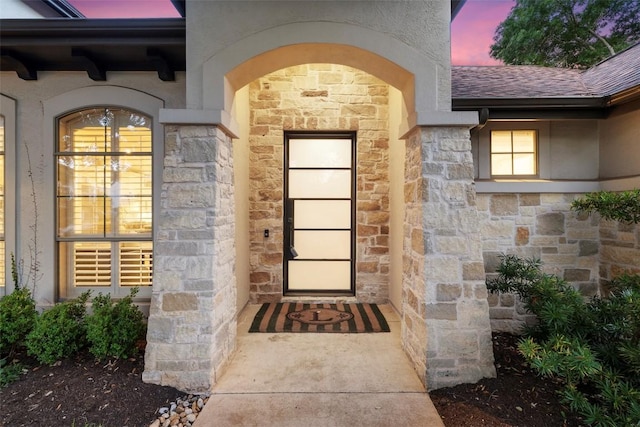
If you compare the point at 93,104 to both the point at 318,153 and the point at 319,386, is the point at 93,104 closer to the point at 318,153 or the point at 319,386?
the point at 318,153

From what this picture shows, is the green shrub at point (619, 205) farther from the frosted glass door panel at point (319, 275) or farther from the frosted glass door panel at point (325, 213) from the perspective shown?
the frosted glass door panel at point (319, 275)

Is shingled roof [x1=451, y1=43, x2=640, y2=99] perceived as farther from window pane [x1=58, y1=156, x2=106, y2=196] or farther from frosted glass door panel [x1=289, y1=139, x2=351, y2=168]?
window pane [x1=58, y1=156, x2=106, y2=196]

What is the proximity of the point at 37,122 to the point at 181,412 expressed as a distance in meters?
3.36

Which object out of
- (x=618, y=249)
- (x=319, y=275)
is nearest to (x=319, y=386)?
(x=319, y=275)

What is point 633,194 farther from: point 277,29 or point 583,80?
point 277,29

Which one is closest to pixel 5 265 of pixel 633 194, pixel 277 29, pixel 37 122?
pixel 37 122

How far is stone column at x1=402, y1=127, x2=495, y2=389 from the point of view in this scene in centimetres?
276

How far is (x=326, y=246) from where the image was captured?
508cm

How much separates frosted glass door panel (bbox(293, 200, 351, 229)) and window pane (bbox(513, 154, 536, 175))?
7.47 feet

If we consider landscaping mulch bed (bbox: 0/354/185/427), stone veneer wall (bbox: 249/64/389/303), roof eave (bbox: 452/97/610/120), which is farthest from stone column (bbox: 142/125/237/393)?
roof eave (bbox: 452/97/610/120)

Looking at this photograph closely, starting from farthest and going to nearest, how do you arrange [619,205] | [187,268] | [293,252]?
1. [293,252]
2. [619,205]
3. [187,268]

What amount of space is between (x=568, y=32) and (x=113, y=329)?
1557 cm

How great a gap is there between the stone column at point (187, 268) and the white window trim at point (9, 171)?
2.03 m

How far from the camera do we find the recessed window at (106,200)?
3.60m
